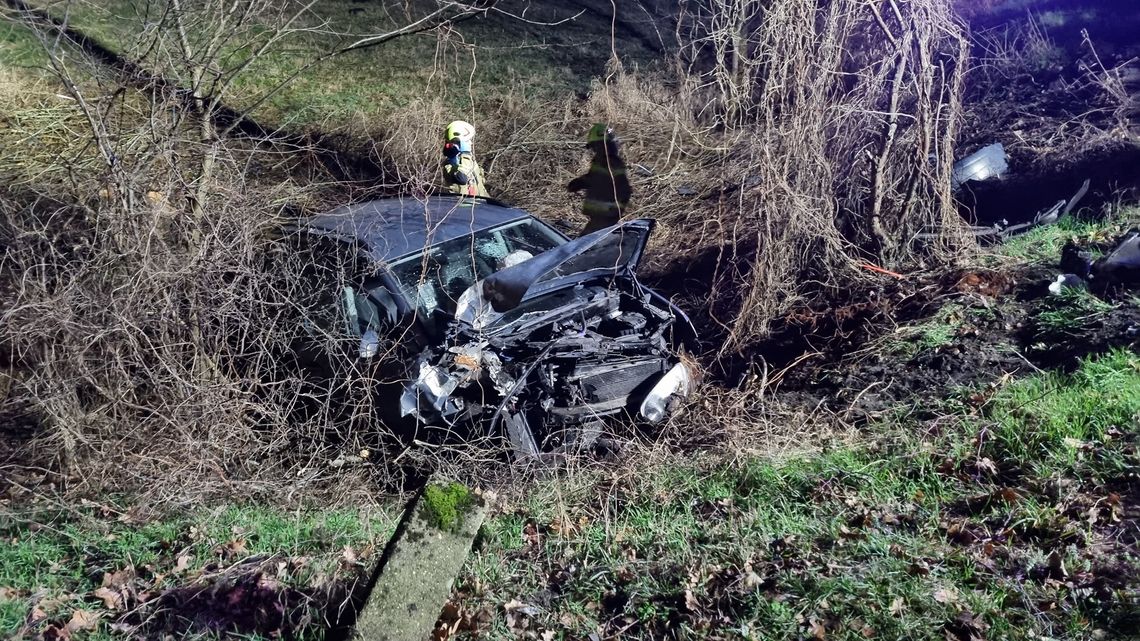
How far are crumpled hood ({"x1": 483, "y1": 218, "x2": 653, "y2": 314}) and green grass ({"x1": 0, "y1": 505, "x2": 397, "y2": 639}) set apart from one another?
60.9 inches

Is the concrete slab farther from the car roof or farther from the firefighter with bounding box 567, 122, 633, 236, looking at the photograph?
the firefighter with bounding box 567, 122, 633, 236

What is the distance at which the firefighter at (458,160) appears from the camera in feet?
25.9

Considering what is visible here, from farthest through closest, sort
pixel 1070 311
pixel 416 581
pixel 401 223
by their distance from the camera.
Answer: pixel 401 223 → pixel 1070 311 → pixel 416 581

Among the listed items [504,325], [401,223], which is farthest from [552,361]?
[401,223]

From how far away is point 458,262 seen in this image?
5922 millimetres

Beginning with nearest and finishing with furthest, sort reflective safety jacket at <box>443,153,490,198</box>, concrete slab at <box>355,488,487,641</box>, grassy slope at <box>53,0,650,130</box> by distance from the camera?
concrete slab at <box>355,488,487,641</box> → reflective safety jacket at <box>443,153,490,198</box> → grassy slope at <box>53,0,650,130</box>

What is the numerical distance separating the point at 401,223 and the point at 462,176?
6.52ft

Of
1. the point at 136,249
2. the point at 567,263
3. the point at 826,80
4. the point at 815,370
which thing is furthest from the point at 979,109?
the point at 136,249

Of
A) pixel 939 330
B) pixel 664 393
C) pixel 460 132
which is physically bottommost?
pixel 664 393

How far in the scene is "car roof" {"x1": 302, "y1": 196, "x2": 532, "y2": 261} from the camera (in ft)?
18.9

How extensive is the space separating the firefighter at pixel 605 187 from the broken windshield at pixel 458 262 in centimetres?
93

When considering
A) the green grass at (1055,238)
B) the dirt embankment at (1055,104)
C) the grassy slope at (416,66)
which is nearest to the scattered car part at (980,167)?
the dirt embankment at (1055,104)

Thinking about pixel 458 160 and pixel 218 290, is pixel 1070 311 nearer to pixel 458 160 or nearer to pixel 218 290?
pixel 458 160

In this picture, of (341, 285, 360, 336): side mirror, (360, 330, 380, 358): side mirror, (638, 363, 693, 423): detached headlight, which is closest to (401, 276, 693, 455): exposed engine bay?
(638, 363, 693, 423): detached headlight
